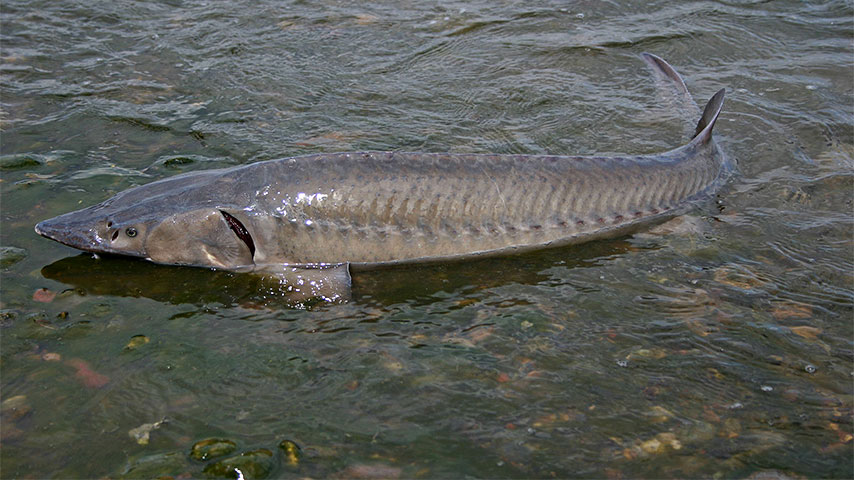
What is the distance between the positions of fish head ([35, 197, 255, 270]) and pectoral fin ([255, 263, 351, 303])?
17 cm

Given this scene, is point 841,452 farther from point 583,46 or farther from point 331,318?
point 583,46

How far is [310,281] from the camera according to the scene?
13.3 ft

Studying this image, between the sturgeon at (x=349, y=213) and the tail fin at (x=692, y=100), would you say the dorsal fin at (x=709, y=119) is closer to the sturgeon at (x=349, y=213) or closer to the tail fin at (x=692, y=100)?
the tail fin at (x=692, y=100)

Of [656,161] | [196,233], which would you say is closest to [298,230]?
[196,233]

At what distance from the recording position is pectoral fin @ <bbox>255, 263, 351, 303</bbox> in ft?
13.0

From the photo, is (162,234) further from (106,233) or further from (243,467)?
(243,467)

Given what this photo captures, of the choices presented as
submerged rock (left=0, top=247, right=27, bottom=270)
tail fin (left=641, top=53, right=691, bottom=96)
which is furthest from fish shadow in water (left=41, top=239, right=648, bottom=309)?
tail fin (left=641, top=53, right=691, bottom=96)

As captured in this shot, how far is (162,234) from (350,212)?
1.00 meters

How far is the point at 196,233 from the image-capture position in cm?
412

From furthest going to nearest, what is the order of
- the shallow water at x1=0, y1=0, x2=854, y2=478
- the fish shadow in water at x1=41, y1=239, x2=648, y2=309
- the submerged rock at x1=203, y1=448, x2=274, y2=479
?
the fish shadow in water at x1=41, y1=239, x2=648, y2=309
the shallow water at x1=0, y1=0, x2=854, y2=478
the submerged rock at x1=203, y1=448, x2=274, y2=479

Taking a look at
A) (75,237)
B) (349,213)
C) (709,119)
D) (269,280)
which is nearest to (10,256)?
(75,237)

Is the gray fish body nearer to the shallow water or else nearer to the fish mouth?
the fish mouth

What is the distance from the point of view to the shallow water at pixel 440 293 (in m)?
2.92

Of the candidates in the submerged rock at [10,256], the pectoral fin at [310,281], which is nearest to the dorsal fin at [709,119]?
the pectoral fin at [310,281]
